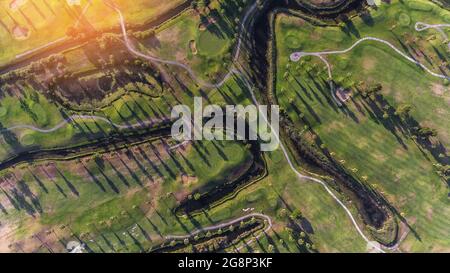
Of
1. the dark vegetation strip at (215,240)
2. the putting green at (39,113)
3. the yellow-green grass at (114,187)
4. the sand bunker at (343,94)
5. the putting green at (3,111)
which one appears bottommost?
the dark vegetation strip at (215,240)

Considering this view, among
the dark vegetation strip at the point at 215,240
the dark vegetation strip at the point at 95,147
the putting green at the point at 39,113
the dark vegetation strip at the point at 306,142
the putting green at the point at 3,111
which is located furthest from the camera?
the dark vegetation strip at the point at 306,142

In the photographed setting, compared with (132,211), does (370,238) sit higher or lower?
lower

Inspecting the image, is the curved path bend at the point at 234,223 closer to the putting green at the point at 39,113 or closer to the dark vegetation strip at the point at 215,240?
the dark vegetation strip at the point at 215,240

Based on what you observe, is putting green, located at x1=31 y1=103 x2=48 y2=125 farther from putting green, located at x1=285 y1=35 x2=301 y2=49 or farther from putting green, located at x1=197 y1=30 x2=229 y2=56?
putting green, located at x1=285 y1=35 x2=301 y2=49

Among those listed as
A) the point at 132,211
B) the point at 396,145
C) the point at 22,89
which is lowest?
the point at 396,145

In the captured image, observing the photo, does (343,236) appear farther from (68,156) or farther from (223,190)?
(68,156)

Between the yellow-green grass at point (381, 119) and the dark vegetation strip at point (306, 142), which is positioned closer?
the yellow-green grass at point (381, 119)

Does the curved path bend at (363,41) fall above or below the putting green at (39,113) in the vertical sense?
below

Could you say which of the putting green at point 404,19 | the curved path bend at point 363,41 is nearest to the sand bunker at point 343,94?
the curved path bend at point 363,41

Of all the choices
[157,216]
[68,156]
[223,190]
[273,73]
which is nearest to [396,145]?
[273,73]
